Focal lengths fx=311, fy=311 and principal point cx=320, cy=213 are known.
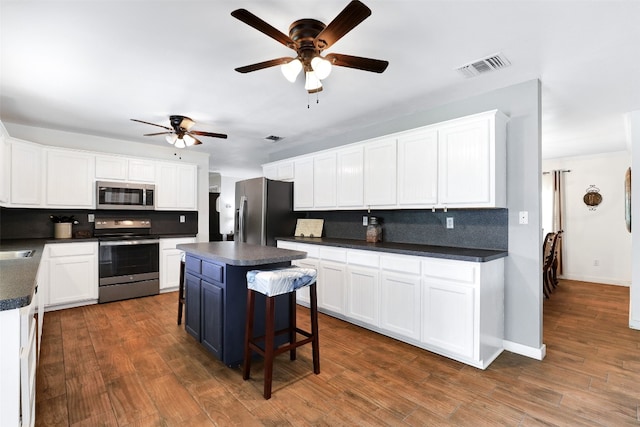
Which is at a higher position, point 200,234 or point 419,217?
point 419,217

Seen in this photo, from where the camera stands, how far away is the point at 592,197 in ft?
18.9

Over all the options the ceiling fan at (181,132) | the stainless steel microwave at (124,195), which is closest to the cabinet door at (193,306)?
the ceiling fan at (181,132)

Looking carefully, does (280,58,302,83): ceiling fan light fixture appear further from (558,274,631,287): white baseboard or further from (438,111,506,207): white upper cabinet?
(558,274,631,287): white baseboard

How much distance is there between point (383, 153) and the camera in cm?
354

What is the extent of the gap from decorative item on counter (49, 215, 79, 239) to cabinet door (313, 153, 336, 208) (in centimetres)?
345

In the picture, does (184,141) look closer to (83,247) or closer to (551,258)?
(83,247)

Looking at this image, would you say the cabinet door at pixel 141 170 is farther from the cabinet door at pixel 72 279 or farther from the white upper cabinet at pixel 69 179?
the cabinet door at pixel 72 279

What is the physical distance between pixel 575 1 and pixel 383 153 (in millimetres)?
1980

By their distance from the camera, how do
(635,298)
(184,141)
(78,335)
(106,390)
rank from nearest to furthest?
(106,390)
(78,335)
(635,298)
(184,141)

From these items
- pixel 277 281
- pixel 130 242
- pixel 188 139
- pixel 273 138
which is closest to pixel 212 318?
pixel 277 281

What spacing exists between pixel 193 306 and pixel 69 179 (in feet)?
9.59

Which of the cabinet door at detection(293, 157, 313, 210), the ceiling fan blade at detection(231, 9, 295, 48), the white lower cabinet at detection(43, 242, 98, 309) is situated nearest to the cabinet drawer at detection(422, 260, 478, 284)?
the ceiling fan blade at detection(231, 9, 295, 48)

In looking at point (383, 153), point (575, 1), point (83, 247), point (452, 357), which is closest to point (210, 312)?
point (452, 357)

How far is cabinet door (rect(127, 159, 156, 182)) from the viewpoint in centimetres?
477
